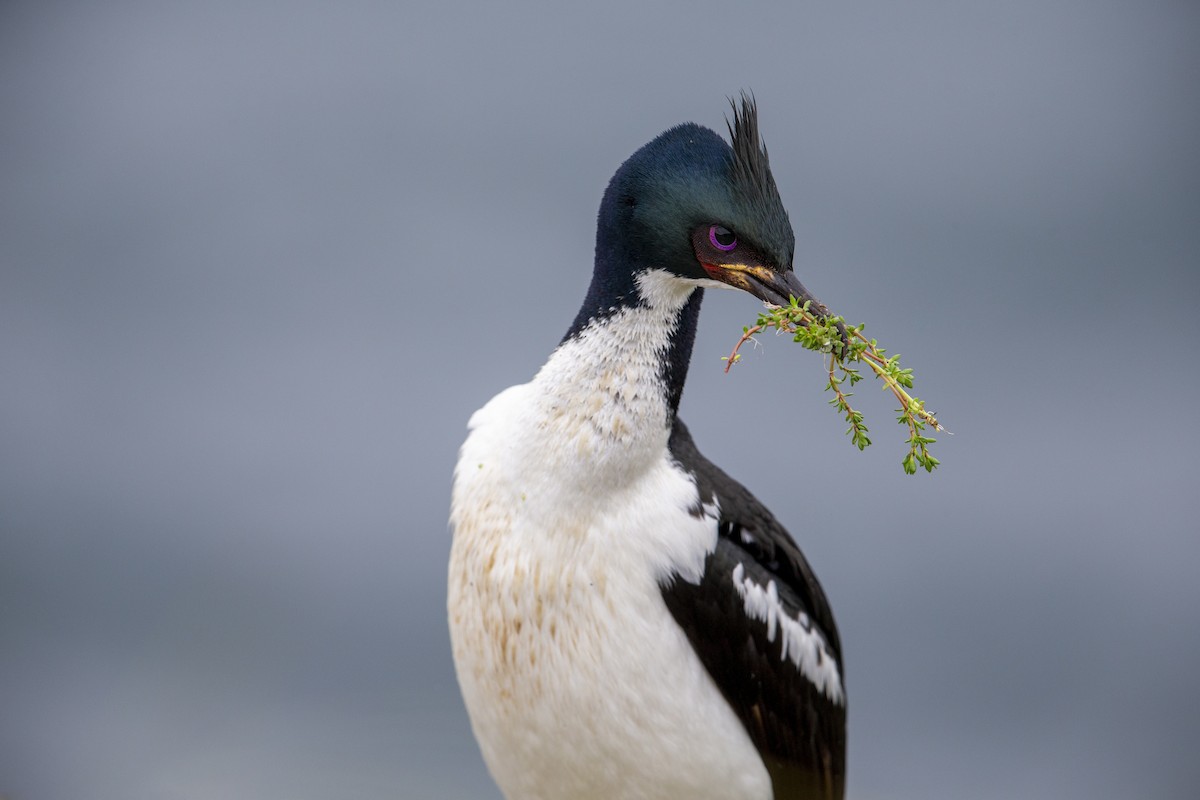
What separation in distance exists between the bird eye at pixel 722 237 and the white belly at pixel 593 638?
48 cm

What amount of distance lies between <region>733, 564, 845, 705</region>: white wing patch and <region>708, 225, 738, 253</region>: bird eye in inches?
26.8

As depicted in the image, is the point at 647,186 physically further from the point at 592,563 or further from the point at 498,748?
the point at 498,748

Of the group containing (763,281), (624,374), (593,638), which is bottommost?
(593,638)

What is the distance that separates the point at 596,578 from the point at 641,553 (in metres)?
0.10

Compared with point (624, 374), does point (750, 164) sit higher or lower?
higher

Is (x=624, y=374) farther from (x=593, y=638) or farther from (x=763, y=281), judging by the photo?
(x=593, y=638)

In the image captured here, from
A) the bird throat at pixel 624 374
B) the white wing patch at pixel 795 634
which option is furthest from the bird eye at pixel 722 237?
the white wing patch at pixel 795 634

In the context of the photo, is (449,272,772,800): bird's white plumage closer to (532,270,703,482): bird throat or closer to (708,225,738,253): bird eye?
(532,270,703,482): bird throat

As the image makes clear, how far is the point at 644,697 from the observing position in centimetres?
243

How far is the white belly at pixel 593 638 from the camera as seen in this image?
241 cm

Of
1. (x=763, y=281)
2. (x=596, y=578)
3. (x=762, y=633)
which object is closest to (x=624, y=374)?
(x=763, y=281)

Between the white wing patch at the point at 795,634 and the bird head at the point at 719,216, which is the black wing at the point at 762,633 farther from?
the bird head at the point at 719,216

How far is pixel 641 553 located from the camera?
7.95 feet

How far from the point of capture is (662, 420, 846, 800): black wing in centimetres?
252
